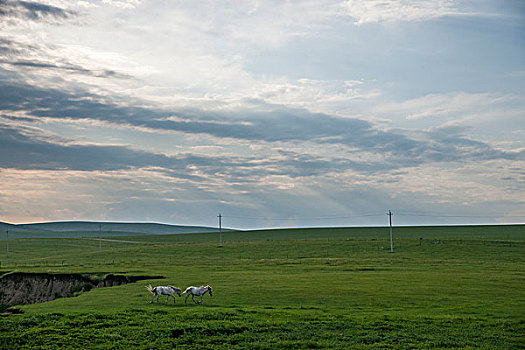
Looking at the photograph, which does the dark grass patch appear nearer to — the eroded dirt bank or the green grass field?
the green grass field

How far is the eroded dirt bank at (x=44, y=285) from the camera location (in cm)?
5272

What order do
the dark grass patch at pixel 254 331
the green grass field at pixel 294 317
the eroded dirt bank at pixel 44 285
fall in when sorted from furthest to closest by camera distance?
the eroded dirt bank at pixel 44 285
the green grass field at pixel 294 317
the dark grass patch at pixel 254 331

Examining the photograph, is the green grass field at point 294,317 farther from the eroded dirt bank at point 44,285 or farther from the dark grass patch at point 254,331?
the eroded dirt bank at point 44,285

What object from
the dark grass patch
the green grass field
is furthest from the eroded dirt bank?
the dark grass patch

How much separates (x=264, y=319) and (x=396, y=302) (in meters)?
10.8

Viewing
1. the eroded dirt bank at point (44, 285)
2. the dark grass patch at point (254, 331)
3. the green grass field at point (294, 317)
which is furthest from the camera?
the eroded dirt bank at point (44, 285)

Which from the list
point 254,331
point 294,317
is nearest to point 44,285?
point 294,317

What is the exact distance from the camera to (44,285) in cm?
5572

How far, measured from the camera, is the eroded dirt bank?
52.7 metres

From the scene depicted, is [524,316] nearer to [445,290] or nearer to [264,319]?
[445,290]

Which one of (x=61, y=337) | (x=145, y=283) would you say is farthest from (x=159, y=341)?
(x=145, y=283)

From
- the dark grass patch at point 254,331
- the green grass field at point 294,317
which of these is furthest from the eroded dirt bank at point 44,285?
the dark grass patch at point 254,331

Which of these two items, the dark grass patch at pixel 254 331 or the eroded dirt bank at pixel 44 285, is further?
the eroded dirt bank at pixel 44 285

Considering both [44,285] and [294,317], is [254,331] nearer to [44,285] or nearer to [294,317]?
[294,317]
